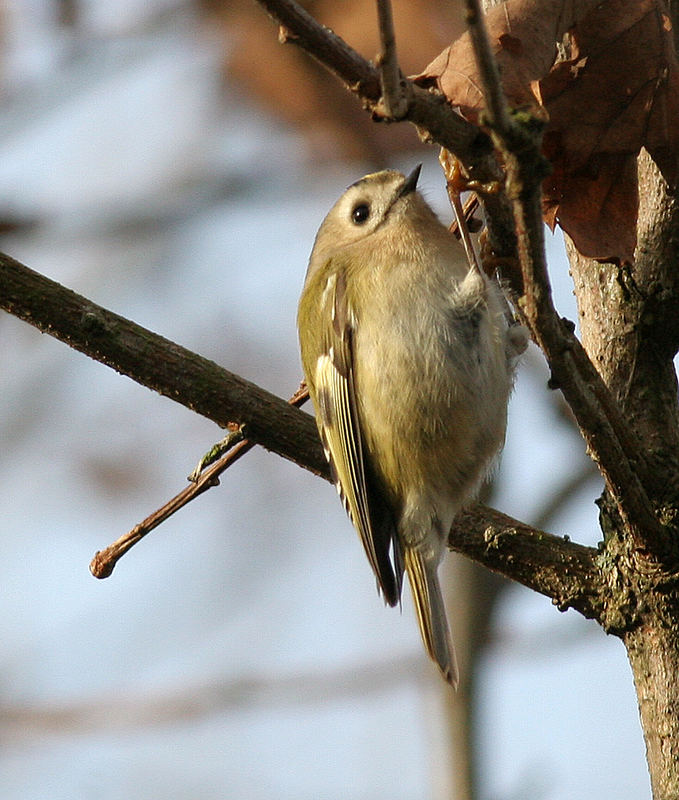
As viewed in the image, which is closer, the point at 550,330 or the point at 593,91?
the point at 550,330

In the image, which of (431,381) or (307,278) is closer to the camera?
(431,381)

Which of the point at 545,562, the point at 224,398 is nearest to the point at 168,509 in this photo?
the point at 224,398

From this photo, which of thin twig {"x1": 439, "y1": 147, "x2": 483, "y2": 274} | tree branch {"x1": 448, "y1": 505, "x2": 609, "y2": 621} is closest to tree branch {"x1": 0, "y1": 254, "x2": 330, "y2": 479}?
tree branch {"x1": 448, "y1": 505, "x2": 609, "y2": 621}

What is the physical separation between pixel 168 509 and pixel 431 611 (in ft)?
2.63

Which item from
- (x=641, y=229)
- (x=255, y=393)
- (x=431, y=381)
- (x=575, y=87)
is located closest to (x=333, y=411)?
(x=431, y=381)

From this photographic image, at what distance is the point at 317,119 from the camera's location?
340 centimetres

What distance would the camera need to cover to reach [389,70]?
45.1 inches

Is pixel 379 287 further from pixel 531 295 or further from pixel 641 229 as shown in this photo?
pixel 531 295

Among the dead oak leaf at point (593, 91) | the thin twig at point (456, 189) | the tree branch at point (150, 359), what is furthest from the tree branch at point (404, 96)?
the tree branch at point (150, 359)

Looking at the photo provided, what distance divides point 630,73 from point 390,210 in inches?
40.4

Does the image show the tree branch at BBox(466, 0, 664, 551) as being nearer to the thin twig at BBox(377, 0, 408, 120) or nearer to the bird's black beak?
the thin twig at BBox(377, 0, 408, 120)

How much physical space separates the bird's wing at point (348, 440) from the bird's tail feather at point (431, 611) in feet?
0.13

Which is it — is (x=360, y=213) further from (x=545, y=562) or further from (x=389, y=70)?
(x=389, y=70)

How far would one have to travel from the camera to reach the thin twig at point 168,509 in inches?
68.7
